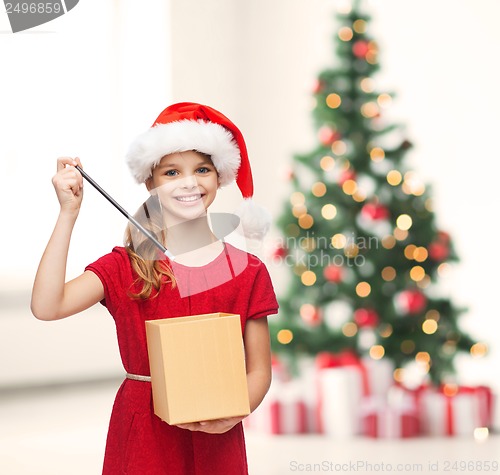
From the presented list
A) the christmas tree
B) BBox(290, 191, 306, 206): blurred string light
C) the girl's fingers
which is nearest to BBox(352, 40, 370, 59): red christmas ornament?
the christmas tree

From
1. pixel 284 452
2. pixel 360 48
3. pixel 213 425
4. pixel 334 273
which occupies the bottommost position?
pixel 284 452

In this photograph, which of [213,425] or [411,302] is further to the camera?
[411,302]

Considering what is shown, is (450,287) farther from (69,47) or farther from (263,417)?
(69,47)

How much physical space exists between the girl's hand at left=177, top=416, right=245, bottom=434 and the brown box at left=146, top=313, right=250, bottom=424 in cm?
2

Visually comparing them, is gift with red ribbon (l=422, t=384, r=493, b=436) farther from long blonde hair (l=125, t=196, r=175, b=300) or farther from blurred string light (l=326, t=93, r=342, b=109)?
long blonde hair (l=125, t=196, r=175, b=300)

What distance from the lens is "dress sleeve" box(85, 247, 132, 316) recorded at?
51.8 inches

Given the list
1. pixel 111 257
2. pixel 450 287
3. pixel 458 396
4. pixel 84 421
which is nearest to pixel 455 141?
pixel 450 287

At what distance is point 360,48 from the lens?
3.49 meters

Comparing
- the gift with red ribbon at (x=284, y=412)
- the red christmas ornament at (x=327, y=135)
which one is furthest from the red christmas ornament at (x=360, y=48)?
the gift with red ribbon at (x=284, y=412)

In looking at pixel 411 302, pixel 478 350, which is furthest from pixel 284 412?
pixel 478 350

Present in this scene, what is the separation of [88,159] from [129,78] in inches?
19.2

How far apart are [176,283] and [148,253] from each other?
0.20ft

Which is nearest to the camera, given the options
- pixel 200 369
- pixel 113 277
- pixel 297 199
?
pixel 200 369

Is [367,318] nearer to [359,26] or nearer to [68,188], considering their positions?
[359,26]
